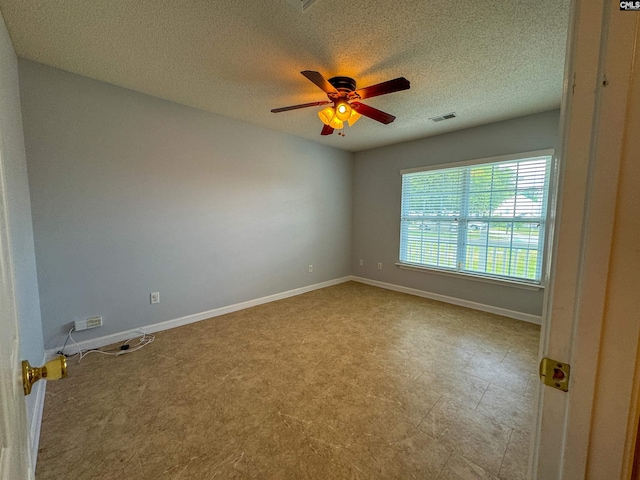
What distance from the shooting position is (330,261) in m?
4.62

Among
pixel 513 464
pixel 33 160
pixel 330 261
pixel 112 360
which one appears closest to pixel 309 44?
pixel 33 160

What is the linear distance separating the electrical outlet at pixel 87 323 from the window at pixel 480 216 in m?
4.00

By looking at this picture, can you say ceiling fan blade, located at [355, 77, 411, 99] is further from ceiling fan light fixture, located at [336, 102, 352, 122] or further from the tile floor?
the tile floor

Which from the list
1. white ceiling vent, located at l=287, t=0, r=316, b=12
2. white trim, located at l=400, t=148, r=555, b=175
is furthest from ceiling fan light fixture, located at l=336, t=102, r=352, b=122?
A: white trim, located at l=400, t=148, r=555, b=175

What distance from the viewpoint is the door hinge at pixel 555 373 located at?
19.4 inches

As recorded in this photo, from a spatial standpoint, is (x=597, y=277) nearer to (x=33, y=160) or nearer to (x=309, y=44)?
(x=309, y=44)

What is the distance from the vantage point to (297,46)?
1802mm

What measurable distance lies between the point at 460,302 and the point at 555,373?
3517mm

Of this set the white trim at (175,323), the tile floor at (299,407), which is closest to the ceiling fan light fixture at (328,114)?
the tile floor at (299,407)

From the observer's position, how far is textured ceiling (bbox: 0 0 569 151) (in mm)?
1512

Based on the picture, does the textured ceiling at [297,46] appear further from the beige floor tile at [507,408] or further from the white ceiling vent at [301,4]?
the beige floor tile at [507,408]

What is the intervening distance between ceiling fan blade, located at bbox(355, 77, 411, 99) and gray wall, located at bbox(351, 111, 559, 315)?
6.97 ft

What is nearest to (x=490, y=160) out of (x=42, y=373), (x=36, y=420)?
(x=42, y=373)

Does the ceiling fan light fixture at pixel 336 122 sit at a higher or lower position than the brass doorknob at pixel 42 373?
higher
